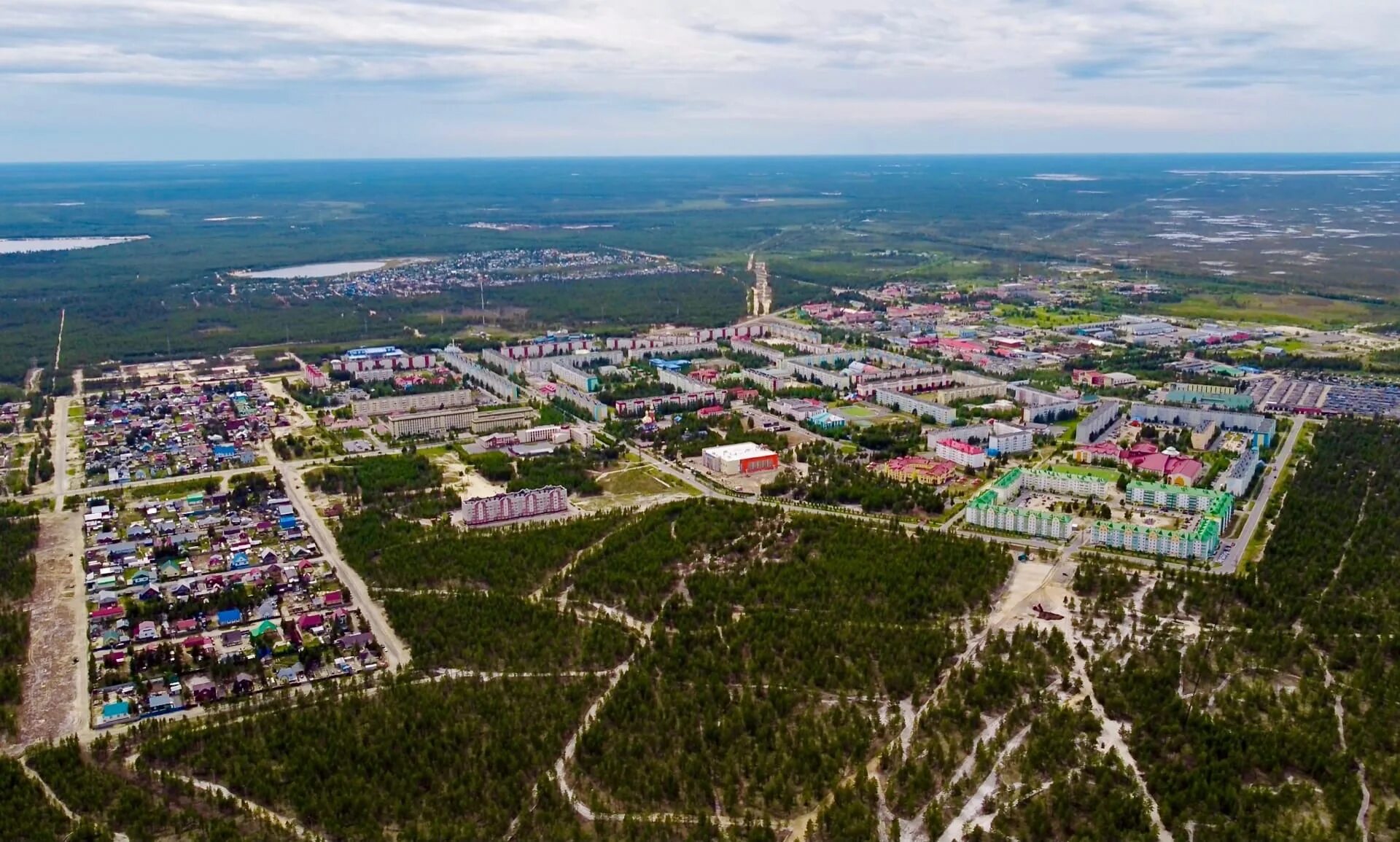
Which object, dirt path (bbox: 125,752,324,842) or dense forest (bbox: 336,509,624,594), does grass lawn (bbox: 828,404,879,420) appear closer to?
dense forest (bbox: 336,509,624,594)

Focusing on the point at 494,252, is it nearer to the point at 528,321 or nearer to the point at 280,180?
the point at 528,321

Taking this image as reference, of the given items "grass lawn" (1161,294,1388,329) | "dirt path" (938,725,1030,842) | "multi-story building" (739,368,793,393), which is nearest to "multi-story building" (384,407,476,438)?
"multi-story building" (739,368,793,393)

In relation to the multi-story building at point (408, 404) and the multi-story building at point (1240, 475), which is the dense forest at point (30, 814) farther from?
the multi-story building at point (1240, 475)

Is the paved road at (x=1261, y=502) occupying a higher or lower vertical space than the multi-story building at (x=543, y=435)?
lower

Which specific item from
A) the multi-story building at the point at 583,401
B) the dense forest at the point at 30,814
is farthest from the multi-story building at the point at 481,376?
the dense forest at the point at 30,814

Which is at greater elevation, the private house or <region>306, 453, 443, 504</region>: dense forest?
<region>306, 453, 443, 504</region>: dense forest
